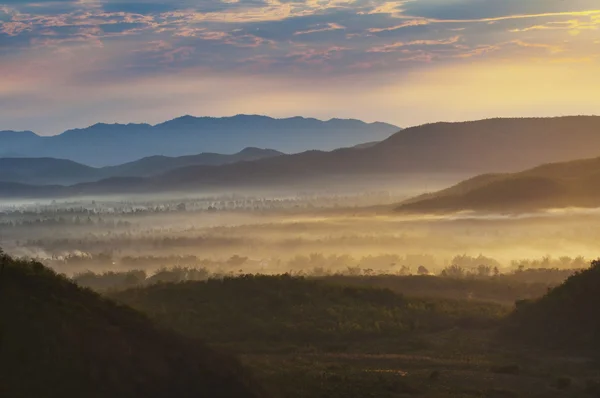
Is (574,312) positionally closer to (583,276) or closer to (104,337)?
(583,276)

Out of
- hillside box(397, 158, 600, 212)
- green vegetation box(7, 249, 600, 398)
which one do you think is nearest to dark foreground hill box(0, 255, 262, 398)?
green vegetation box(7, 249, 600, 398)

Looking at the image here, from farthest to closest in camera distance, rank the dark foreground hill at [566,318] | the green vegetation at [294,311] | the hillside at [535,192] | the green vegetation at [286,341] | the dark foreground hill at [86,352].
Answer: the hillside at [535,192], the green vegetation at [294,311], the dark foreground hill at [566,318], the green vegetation at [286,341], the dark foreground hill at [86,352]

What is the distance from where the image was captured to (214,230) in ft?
650

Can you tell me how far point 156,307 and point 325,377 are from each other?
1991 cm

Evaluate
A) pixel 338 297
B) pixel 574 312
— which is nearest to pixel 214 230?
pixel 338 297

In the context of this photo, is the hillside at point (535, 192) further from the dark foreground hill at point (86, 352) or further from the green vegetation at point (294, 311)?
the dark foreground hill at point (86, 352)

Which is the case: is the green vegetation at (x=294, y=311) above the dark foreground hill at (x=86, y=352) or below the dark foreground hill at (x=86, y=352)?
below

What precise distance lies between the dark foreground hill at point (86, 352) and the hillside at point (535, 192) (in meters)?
127

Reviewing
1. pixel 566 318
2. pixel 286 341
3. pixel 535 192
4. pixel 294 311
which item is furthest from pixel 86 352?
pixel 535 192

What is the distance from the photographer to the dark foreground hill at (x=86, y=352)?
2273cm

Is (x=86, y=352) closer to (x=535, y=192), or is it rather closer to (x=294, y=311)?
(x=294, y=311)

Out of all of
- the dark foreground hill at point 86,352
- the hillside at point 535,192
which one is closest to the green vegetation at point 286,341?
the dark foreground hill at point 86,352

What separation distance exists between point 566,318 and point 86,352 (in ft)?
76.3

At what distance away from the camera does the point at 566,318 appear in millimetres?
40250
